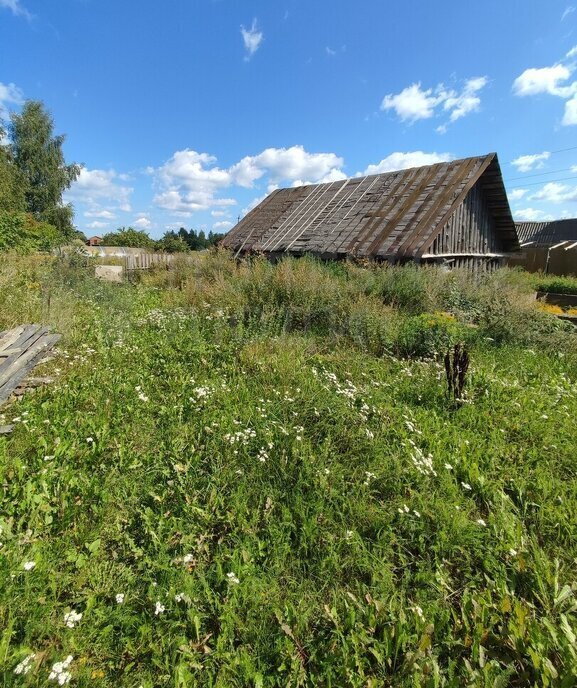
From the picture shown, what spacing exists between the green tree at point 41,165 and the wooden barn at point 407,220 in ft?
81.6

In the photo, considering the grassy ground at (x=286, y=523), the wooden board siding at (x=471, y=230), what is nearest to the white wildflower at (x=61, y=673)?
the grassy ground at (x=286, y=523)

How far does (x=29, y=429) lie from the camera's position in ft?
10.3

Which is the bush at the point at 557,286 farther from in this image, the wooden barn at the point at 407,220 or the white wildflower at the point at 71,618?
the white wildflower at the point at 71,618

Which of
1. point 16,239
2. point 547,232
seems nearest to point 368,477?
point 16,239

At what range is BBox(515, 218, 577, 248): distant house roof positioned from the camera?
33438 mm

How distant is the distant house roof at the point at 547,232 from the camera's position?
3344 centimetres

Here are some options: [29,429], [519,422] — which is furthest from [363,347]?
[29,429]

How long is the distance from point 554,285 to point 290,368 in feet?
54.3

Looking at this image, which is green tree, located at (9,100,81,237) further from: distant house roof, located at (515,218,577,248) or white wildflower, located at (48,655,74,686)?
distant house roof, located at (515,218,577,248)

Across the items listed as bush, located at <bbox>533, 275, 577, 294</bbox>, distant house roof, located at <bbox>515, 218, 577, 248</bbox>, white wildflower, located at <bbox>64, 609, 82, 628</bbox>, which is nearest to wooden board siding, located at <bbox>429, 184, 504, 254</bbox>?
bush, located at <bbox>533, 275, 577, 294</bbox>

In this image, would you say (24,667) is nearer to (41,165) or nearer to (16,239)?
(16,239)

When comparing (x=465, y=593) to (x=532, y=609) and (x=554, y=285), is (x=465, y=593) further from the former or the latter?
(x=554, y=285)

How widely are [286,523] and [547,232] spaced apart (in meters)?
44.0

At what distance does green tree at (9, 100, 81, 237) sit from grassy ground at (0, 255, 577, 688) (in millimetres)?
33386
